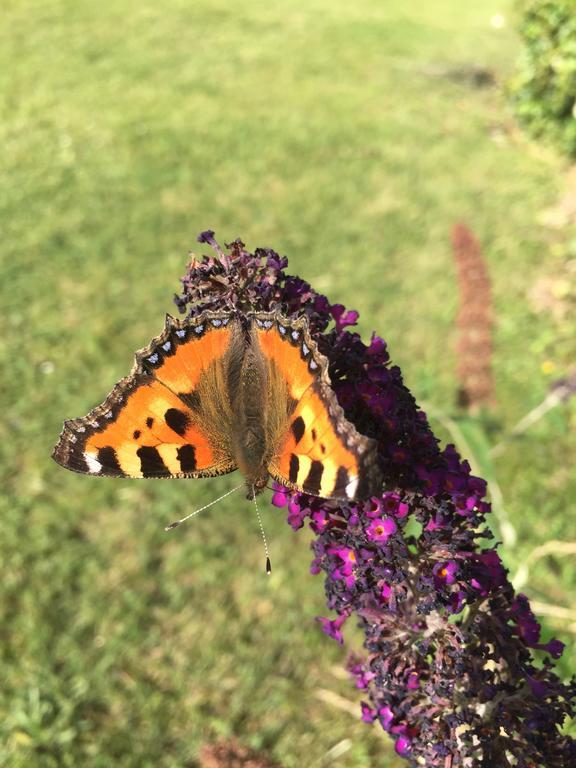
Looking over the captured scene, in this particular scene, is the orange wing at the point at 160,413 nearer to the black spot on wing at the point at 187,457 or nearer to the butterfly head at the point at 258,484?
the black spot on wing at the point at 187,457

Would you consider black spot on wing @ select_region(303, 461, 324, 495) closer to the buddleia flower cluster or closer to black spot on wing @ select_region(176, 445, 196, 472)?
the buddleia flower cluster

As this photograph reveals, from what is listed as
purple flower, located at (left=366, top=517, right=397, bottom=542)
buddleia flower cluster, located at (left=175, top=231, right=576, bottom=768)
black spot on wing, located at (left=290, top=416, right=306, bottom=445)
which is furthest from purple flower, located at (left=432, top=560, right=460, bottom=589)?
black spot on wing, located at (left=290, top=416, right=306, bottom=445)

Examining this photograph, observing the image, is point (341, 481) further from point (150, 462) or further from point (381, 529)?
point (150, 462)

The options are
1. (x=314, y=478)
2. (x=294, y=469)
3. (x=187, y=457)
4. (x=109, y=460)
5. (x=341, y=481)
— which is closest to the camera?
(x=341, y=481)

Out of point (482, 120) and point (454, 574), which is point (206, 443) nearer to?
point (454, 574)

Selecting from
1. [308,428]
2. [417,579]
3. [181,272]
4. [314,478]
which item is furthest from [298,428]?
[181,272]

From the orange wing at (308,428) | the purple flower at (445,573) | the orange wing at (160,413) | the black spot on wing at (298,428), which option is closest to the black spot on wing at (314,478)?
the orange wing at (308,428)
